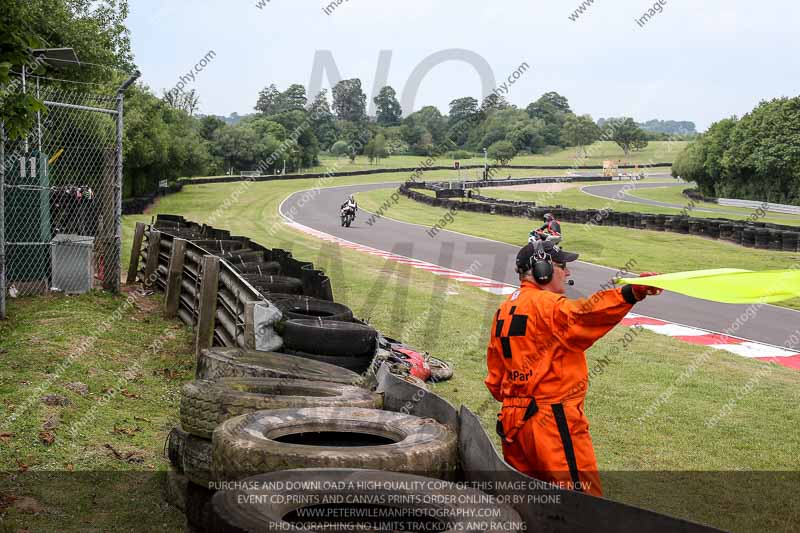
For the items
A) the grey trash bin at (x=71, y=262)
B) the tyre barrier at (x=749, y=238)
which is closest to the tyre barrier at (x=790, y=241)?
the tyre barrier at (x=749, y=238)

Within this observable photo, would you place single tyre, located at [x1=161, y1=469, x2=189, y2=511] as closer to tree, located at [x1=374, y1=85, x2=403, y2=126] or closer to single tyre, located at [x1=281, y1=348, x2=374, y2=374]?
single tyre, located at [x1=281, y1=348, x2=374, y2=374]

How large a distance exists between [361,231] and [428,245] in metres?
6.80

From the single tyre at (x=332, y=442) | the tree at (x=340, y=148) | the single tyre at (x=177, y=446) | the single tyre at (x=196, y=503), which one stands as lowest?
the single tyre at (x=196, y=503)

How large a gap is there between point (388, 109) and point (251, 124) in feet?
248

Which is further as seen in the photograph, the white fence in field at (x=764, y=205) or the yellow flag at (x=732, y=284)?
the white fence in field at (x=764, y=205)

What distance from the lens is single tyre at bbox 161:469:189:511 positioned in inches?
204

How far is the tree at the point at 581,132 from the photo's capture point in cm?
13938

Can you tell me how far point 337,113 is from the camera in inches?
6880

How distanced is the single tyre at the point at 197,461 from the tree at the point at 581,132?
13637cm

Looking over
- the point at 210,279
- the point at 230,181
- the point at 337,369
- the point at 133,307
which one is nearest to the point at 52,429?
the point at 337,369

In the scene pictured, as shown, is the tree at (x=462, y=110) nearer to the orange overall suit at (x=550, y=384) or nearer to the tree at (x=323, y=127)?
the tree at (x=323, y=127)

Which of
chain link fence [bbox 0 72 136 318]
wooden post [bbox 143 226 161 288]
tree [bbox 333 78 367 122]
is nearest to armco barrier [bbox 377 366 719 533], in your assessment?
chain link fence [bbox 0 72 136 318]

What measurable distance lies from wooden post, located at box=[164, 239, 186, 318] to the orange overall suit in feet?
28.5

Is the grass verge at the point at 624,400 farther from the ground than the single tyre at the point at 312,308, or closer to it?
closer to it
